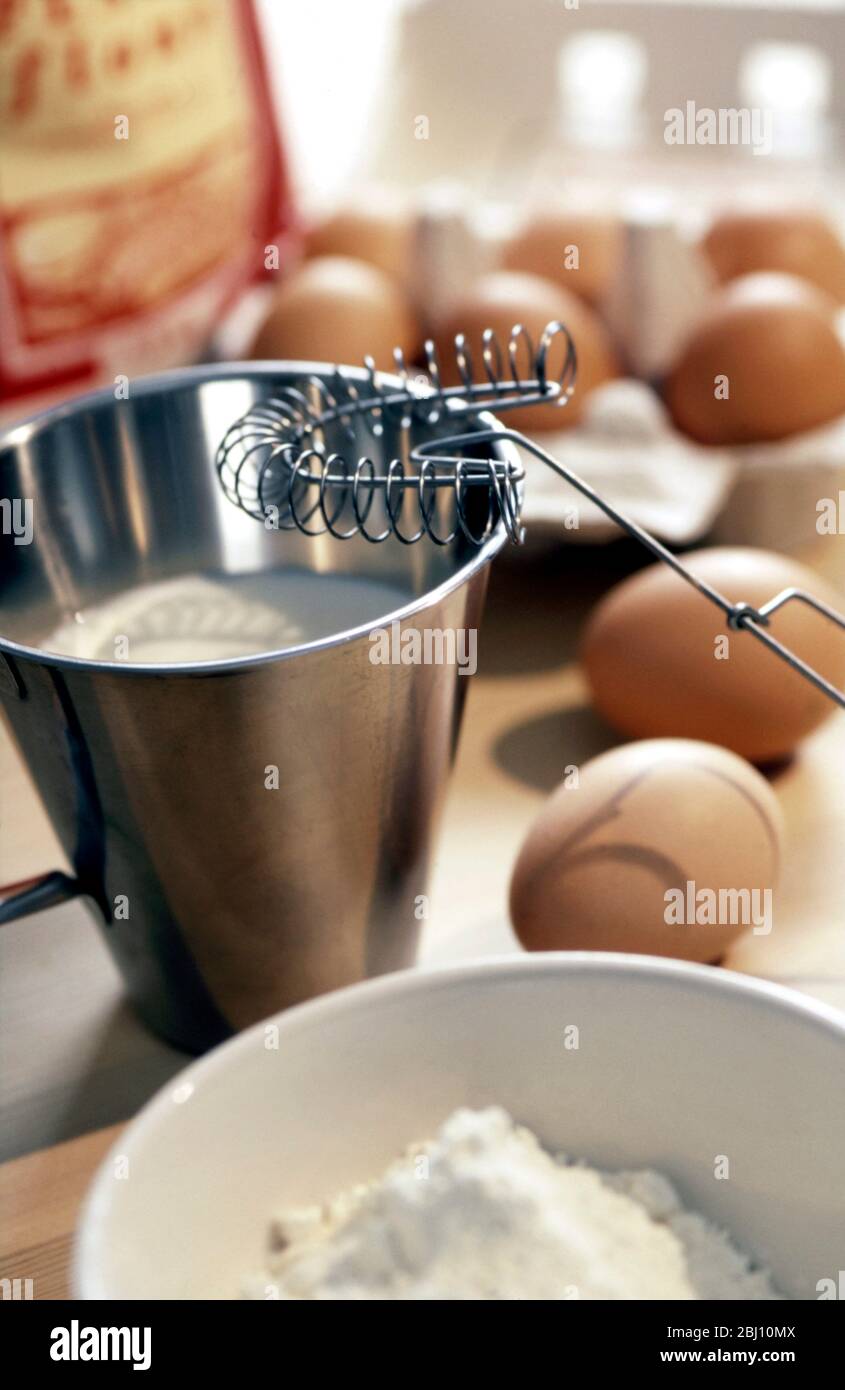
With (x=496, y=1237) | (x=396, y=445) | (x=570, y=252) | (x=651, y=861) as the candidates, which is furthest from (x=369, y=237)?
(x=496, y=1237)

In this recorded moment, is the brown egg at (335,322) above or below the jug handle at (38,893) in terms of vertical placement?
above

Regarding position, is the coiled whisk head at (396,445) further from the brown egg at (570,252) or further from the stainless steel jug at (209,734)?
the brown egg at (570,252)

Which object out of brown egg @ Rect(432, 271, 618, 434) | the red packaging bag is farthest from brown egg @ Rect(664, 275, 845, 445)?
the red packaging bag

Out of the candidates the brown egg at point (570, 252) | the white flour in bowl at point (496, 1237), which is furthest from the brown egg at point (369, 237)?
the white flour in bowl at point (496, 1237)

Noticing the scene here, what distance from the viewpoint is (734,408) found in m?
0.60

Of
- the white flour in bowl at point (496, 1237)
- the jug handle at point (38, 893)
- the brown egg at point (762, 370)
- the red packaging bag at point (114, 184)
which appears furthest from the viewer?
the red packaging bag at point (114, 184)

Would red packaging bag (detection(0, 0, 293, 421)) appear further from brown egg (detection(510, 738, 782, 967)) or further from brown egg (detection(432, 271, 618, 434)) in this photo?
brown egg (detection(510, 738, 782, 967))

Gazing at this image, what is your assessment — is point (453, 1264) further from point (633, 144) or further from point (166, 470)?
point (633, 144)

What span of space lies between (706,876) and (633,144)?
957 millimetres

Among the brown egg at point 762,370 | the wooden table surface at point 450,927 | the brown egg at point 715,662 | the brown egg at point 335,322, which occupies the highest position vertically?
the brown egg at point 335,322

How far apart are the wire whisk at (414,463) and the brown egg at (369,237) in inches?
11.9

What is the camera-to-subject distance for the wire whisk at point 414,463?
360 millimetres

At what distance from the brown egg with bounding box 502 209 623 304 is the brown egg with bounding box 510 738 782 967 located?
36 centimetres

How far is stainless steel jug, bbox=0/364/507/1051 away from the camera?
0.34 metres
